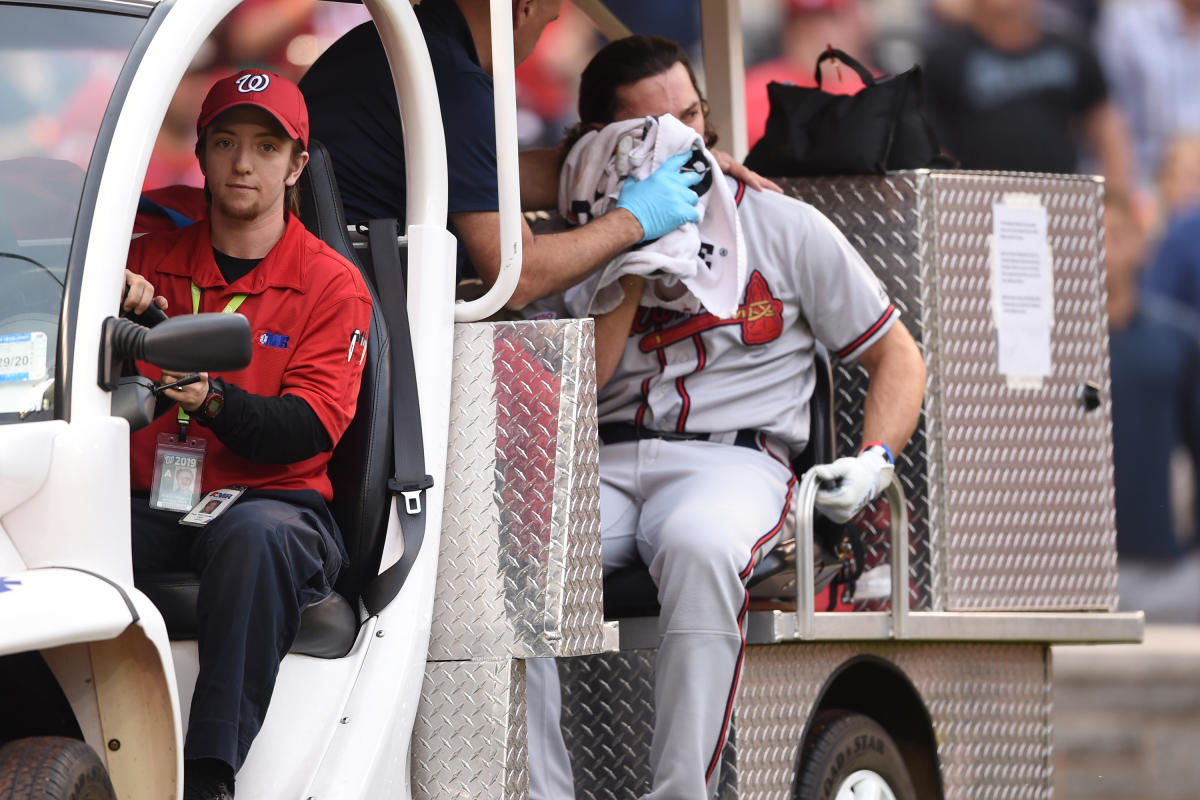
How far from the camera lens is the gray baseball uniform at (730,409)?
158 inches

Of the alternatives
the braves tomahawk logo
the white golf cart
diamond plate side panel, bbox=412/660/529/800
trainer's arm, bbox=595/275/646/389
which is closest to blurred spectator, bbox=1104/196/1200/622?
the white golf cart

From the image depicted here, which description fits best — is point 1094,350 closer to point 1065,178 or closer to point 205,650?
point 1065,178

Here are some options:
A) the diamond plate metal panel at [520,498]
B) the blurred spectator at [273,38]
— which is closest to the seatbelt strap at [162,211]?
the diamond plate metal panel at [520,498]

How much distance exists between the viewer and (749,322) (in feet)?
14.9

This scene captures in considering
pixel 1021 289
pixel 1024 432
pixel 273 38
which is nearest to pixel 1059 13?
pixel 1021 289

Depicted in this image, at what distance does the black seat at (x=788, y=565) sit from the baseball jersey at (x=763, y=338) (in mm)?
61

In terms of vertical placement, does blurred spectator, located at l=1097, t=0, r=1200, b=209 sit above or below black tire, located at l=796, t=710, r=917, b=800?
above

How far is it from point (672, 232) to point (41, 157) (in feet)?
5.67

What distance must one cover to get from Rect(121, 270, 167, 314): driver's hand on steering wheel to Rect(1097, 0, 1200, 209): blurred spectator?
7.47 meters

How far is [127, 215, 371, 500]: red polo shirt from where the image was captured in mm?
3293

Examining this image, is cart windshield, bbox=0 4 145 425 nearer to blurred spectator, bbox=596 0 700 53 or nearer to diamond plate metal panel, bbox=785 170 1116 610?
diamond plate metal panel, bbox=785 170 1116 610

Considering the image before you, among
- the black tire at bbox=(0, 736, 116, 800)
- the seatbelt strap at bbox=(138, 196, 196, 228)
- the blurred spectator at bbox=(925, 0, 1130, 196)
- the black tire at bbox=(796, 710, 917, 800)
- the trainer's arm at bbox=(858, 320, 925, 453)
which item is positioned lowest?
the black tire at bbox=(796, 710, 917, 800)

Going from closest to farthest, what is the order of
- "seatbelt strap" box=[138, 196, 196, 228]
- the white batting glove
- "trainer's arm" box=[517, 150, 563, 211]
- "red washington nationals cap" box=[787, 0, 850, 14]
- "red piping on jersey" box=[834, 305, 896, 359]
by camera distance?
1. "seatbelt strap" box=[138, 196, 196, 228]
2. the white batting glove
3. "red piping on jersey" box=[834, 305, 896, 359]
4. "trainer's arm" box=[517, 150, 563, 211]
5. "red washington nationals cap" box=[787, 0, 850, 14]

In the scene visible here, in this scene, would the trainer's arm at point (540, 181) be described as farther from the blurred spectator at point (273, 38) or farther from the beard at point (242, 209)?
the beard at point (242, 209)
